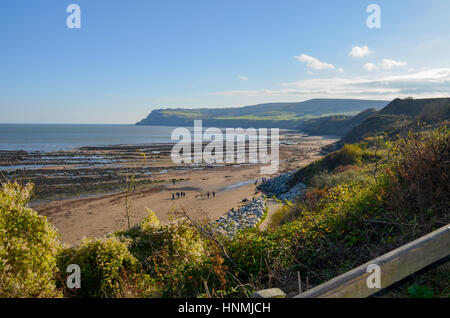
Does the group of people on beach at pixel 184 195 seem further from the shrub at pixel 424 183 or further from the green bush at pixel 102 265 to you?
the shrub at pixel 424 183

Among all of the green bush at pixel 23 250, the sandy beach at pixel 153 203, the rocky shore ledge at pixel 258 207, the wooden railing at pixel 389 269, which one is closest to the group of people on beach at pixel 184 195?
the sandy beach at pixel 153 203

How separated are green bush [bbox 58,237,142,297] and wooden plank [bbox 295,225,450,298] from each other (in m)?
4.03

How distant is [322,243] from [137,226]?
4.55 m

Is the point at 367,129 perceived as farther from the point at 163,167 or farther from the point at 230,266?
the point at 230,266

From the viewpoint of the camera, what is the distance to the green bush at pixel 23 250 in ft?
13.3

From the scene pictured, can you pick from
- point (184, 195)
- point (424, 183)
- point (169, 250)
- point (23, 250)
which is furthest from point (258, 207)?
point (23, 250)

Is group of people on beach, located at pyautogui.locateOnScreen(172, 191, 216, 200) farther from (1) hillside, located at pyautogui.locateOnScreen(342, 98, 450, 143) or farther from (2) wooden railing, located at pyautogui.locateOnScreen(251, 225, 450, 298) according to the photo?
(1) hillside, located at pyautogui.locateOnScreen(342, 98, 450, 143)

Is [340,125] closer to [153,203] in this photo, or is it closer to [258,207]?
[153,203]

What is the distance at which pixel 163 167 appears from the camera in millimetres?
46719

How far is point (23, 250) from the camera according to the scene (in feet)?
14.3

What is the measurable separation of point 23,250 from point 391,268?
5103 mm

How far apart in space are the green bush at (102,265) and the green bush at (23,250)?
1.93 feet

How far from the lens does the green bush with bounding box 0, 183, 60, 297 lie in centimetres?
406
